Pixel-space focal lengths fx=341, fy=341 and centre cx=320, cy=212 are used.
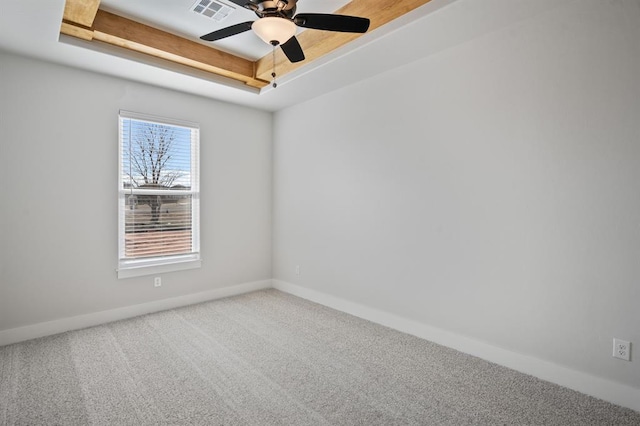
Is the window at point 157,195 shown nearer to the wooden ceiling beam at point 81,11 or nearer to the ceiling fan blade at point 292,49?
the wooden ceiling beam at point 81,11

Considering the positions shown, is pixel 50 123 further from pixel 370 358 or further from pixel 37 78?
pixel 370 358

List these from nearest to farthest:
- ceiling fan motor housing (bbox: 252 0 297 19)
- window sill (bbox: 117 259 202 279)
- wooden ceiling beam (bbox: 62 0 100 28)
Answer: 1. ceiling fan motor housing (bbox: 252 0 297 19)
2. wooden ceiling beam (bbox: 62 0 100 28)
3. window sill (bbox: 117 259 202 279)

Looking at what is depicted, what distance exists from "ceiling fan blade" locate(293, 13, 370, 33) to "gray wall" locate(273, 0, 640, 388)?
30.4 inches

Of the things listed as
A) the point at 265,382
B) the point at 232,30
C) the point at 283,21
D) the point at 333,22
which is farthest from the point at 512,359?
the point at 232,30

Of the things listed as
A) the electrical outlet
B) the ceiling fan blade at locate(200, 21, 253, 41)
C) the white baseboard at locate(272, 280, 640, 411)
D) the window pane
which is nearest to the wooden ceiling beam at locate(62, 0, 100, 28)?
the ceiling fan blade at locate(200, 21, 253, 41)

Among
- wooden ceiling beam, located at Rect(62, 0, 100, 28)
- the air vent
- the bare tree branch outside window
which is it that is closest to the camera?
wooden ceiling beam, located at Rect(62, 0, 100, 28)

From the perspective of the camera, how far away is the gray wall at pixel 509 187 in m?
2.21

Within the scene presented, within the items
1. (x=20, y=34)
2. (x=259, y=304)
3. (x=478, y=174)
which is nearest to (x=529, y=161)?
(x=478, y=174)

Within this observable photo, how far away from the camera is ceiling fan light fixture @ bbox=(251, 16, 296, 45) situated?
6.48ft

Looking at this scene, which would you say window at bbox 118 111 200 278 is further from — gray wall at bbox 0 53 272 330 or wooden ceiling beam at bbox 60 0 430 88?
wooden ceiling beam at bbox 60 0 430 88

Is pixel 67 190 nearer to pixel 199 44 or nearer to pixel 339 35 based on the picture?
pixel 199 44

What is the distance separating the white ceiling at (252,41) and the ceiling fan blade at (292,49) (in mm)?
588

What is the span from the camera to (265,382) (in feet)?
8.09

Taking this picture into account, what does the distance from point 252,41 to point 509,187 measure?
108 inches
